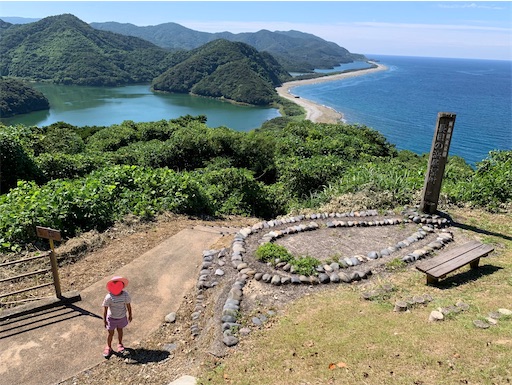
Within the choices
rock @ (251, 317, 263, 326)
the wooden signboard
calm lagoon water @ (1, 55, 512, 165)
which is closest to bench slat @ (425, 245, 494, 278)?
rock @ (251, 317, 263, 326)

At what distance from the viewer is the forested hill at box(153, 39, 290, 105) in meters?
116

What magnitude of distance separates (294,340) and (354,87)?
523ft

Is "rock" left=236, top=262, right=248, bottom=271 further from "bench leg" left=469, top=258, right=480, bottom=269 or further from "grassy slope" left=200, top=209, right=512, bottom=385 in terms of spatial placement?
"bench leg" left=469, top=258, right=480, bottom=269

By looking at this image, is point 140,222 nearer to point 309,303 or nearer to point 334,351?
point 309,303

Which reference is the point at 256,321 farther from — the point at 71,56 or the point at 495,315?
the point at 71,56

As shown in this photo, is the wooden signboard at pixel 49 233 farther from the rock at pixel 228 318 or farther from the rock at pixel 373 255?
the rock at pixel 373 255

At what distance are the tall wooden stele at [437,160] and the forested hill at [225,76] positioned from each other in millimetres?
103329

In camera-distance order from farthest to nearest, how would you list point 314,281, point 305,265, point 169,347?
point 305,265, point 314,281, point 169,347

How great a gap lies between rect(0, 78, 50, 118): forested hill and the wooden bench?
3482 inches

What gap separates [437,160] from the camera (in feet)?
29.3

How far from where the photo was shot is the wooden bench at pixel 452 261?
20.1 ft

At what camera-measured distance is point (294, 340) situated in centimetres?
497

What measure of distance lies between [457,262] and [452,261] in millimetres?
82

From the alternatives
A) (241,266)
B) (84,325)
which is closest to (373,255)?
(241,266)
